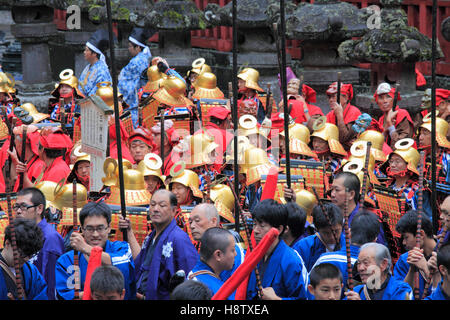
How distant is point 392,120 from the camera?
9.81 m

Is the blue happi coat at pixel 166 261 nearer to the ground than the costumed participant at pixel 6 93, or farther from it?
nearer to the ground

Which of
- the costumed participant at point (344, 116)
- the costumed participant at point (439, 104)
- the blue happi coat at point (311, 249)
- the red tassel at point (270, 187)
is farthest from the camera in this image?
the costumed participant at point (344, 116)

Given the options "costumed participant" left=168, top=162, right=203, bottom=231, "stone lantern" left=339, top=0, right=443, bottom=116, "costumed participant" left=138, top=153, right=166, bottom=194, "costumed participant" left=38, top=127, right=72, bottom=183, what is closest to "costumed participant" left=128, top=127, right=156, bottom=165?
"costumed participant" left=38, top=127, right=72, bottom=183

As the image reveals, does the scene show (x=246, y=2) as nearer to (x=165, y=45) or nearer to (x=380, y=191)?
(x=165, y=45)

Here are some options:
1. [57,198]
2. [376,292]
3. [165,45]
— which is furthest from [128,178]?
[165,45]

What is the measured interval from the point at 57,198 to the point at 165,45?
7.87m

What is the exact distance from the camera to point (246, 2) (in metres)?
13.3

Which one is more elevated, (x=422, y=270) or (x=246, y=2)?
(x=246, y=2)

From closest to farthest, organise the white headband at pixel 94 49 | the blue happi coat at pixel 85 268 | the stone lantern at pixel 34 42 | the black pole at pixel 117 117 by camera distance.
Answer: the blue happi coat at pixel 85 268 < the black pole at pixel 117 117 < the white headband at pixel 94 49 < the stone lantern at pixel 34 42

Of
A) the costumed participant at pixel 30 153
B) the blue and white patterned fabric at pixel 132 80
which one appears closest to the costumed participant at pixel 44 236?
the costumed participant at pixel 30 153

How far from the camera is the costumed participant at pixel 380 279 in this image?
524cm

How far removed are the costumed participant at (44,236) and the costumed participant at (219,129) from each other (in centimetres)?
232

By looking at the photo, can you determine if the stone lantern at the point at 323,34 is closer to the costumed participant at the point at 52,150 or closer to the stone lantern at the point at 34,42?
the costumed participant at the point at 52,150

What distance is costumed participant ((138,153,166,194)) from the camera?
303 inches
